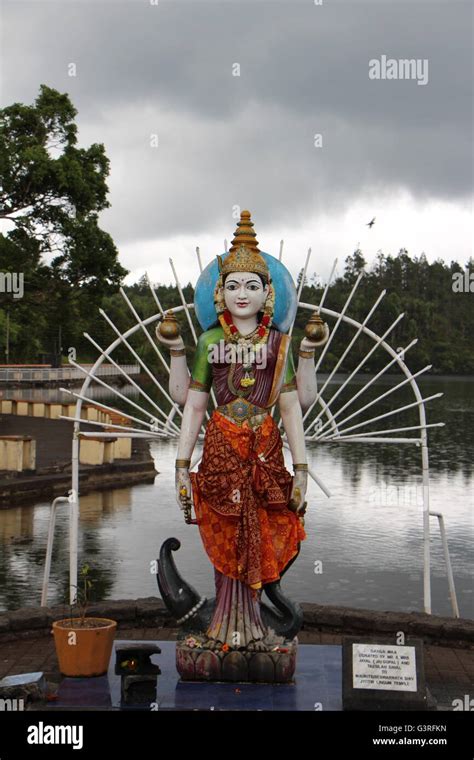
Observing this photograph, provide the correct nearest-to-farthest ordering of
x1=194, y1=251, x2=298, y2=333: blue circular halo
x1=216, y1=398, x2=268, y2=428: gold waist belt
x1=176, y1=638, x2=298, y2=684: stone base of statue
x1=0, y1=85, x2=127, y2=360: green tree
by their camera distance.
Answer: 1. x1=176, y1=638, x2=298, y2=684: stone base of statue
2. x1=216, y1=398, x2=268, y2=428: gold waist belt
3. x1=194, y1=251, x2=298, y2=333: blue circular halo
4. x1=0, y1=85, x2=127, y2=360: green tree

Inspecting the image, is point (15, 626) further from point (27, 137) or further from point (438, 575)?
point (27, 137)

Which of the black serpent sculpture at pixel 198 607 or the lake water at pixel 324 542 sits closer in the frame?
the black serpent sculpture at pixel 198 607

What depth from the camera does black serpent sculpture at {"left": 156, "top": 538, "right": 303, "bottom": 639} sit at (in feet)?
24.7

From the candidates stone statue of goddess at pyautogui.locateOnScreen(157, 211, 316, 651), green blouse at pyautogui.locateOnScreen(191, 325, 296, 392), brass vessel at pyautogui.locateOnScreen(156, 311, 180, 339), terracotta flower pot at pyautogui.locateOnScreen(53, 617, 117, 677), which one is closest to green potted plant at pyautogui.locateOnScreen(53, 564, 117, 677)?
terracotta flower pot at pyautogui.locateOnScreen(53, 617, 117, 677)

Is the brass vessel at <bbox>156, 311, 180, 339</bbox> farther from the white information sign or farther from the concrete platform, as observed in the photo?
the white information sign

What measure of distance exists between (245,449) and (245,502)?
1.21ft

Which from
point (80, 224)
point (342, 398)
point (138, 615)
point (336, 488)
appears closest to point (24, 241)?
point (80, 224)

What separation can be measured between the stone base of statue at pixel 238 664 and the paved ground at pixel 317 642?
959 millimetres

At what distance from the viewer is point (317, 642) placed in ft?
28.6

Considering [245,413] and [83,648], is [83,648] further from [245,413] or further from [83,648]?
[245,413]

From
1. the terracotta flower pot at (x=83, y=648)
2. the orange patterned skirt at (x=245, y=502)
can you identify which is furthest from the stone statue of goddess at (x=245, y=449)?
the terracotta flower pot at (x=83, y=648)

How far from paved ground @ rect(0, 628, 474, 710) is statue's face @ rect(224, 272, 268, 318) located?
2886 mm

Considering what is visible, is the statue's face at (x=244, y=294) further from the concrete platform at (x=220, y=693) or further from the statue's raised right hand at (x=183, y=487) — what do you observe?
the concrete platform at (x=220, y=693)

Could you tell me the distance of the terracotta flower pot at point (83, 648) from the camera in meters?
7.25
